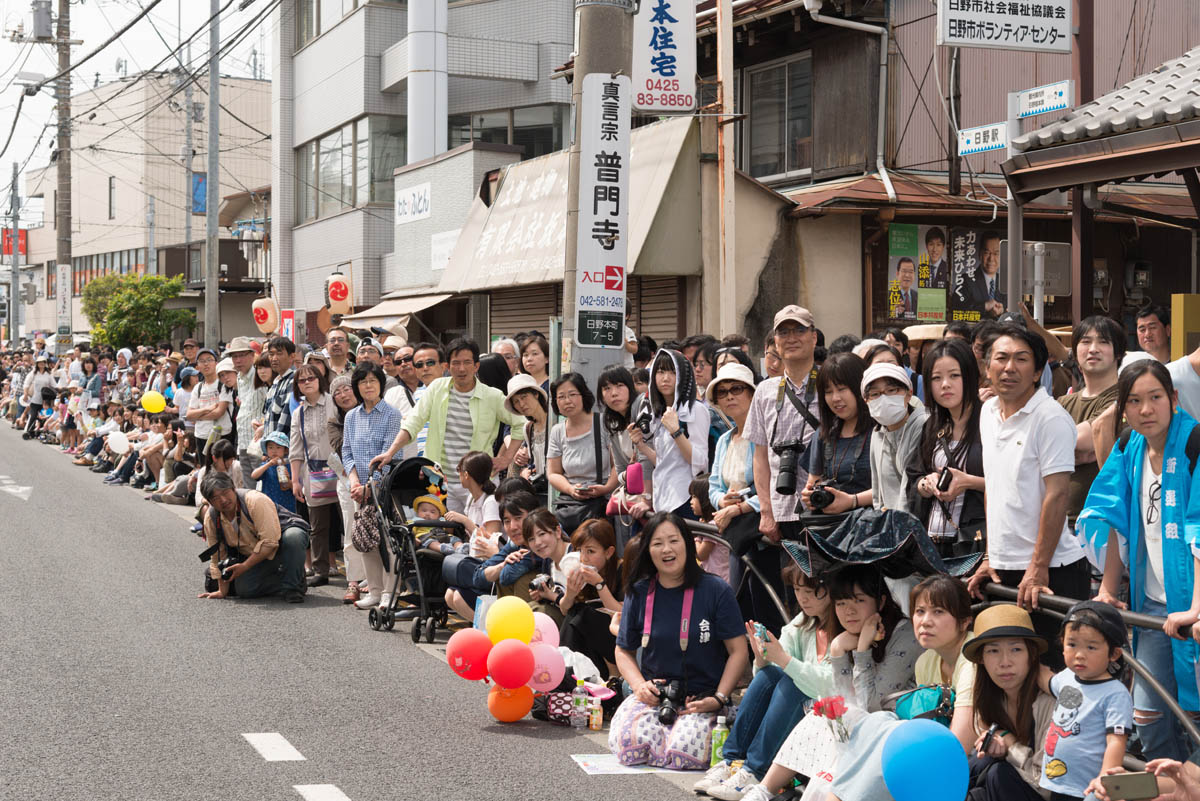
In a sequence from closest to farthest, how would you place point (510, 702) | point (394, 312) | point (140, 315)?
1. point (510, 702)
2. point (394, 312)
3. point (140, 315)

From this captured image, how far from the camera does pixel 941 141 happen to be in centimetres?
1678

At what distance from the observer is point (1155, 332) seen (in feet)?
24.8

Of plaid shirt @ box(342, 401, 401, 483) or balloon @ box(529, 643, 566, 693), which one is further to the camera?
plaid shirt @ box(342, 401, 401, 483)

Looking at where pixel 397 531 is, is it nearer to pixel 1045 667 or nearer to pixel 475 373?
pixel 475 373

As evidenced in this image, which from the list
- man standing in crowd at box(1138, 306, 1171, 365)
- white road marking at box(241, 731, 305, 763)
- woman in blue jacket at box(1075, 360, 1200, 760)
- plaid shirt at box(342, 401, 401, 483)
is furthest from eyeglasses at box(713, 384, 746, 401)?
plaid shirt at box(342, 401, 401, 483)

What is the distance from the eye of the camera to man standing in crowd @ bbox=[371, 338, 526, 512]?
10.4 metres

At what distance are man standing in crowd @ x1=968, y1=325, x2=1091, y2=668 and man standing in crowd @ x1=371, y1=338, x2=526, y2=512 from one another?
17.5 ft

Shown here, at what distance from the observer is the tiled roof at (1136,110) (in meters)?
8.27

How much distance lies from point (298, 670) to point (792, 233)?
951cm

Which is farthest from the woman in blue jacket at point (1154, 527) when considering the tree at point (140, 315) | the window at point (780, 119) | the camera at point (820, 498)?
the tree at point (140, 315)

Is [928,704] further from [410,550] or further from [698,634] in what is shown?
[410,550]

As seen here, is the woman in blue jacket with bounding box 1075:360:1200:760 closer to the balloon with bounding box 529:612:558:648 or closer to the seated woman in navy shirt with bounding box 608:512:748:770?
the seated woman in navy shirt with bounding box 608:512:748:770

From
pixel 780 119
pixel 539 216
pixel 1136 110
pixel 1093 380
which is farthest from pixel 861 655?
pixel 539 216

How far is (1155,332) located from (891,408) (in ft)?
7.45
